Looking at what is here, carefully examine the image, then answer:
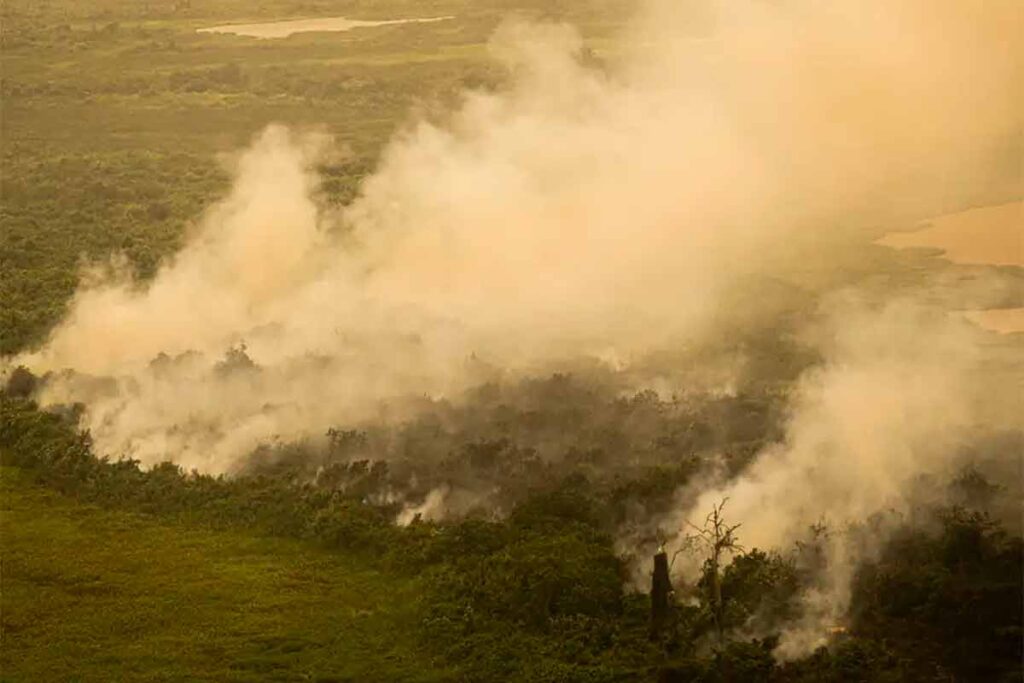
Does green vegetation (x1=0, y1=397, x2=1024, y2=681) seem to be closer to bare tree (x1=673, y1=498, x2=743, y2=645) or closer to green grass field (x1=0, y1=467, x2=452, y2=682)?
green grass field (x1=0, y1=467, x2=452, y2=682)

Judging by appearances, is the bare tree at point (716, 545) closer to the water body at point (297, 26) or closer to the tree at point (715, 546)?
the tree at point (715, 546)

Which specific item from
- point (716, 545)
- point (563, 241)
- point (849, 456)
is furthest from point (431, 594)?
point (563, 241)

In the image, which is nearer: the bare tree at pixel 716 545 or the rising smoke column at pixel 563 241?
the bare tree at pixel 716 545

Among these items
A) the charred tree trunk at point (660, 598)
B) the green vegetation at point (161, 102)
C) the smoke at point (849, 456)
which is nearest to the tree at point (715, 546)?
the smoke at point (849, 456)

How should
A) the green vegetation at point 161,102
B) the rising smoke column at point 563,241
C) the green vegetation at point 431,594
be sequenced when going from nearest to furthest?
the green vegetation at point 431,594 → the rising smoke column at point 563,241 → the green vegetation at point 161,102

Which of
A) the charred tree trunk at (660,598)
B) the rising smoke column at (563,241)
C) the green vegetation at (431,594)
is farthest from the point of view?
the rising smoke column at (563,241)

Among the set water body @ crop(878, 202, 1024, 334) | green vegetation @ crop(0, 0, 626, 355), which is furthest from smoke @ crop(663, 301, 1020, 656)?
green vegetation @ crop(0, 0, 626, 355)

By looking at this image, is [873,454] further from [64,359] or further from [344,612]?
[64,359]
